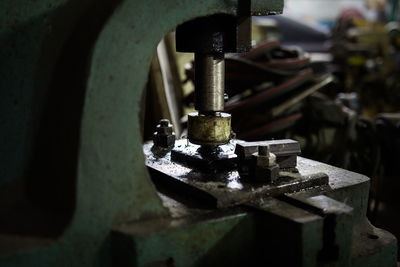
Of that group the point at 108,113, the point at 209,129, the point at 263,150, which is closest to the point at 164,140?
the point at 209,129

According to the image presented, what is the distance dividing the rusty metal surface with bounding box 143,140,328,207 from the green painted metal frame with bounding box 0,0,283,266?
0.38 feet

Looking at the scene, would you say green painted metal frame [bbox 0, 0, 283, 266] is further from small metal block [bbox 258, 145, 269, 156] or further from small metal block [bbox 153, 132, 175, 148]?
small metal block [bbox 153, 132, 175, 148]

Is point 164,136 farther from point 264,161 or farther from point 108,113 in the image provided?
point 108,113

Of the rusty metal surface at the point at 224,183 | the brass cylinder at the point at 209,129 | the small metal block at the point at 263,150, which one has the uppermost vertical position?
the brass cylinder at the point at 209,129

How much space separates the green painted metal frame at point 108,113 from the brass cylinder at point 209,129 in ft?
0.81

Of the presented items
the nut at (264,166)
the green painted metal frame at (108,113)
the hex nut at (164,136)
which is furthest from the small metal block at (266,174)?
the hex nut at (164,136)

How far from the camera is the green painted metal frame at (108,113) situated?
2.58 ft

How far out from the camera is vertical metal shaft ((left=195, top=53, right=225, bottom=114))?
3.37ft

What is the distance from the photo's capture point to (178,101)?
2.35 metres

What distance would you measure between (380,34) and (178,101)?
11.8ft

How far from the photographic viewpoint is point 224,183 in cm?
99

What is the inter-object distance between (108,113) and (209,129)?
32 cm

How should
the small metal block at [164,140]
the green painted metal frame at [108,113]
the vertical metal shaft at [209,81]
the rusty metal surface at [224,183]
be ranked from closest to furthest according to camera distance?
the green painted metal frame at [108,113]
the rusty metal surface at [224,183]
the vertical metal shaft at [209,81]
the small metal block at [164,140]

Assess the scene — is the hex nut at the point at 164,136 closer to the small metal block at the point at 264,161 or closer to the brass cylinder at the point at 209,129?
the brass cylinder at the point at 209,129
